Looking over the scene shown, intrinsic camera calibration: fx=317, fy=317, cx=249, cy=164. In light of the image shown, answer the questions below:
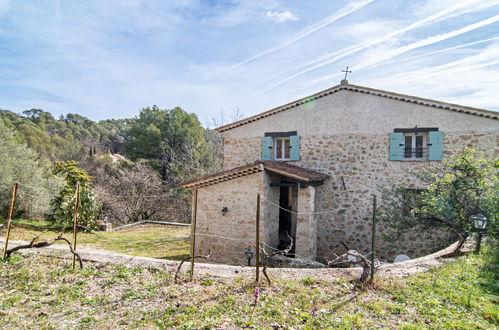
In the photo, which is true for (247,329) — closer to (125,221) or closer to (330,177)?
(330,177)

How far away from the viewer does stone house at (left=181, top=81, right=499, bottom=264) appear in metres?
10.6

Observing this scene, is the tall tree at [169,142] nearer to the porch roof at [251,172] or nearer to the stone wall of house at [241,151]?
the stone wall of house at [241,151]

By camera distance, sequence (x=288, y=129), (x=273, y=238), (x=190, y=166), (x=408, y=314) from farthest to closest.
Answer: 1. (x=190, y=166)
2. (x=288, y=129)
3. (x=273, y=238)
4. (x=408, y=314)

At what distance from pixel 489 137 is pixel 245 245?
9105 mm

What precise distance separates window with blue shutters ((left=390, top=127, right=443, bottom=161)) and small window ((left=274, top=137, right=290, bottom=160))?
4081 millimetres

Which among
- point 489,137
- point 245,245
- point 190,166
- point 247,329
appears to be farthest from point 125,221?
point 489,137

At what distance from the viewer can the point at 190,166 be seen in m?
22.1

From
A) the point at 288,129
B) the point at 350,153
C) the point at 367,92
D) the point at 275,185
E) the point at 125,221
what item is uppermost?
the point at 367,92

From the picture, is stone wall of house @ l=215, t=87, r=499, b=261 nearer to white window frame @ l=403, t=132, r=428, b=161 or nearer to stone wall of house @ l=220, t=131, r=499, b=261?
stone wall of house @ l=220, t=131, r=499, b=261

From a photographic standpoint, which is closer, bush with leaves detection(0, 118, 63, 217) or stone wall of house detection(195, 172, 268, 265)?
stone wall of house detection(195, 172, 268, 265)

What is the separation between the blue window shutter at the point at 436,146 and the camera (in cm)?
1121

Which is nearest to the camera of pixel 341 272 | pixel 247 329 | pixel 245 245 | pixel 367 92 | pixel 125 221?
pixel 247 329

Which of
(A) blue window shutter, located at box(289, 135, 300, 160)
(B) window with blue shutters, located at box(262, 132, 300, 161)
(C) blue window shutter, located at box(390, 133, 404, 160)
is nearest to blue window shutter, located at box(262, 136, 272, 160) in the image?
(B) window with blue shutters, located at box(262, 132, 300, 161)

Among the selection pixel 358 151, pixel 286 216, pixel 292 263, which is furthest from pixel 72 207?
pixel 358 151
